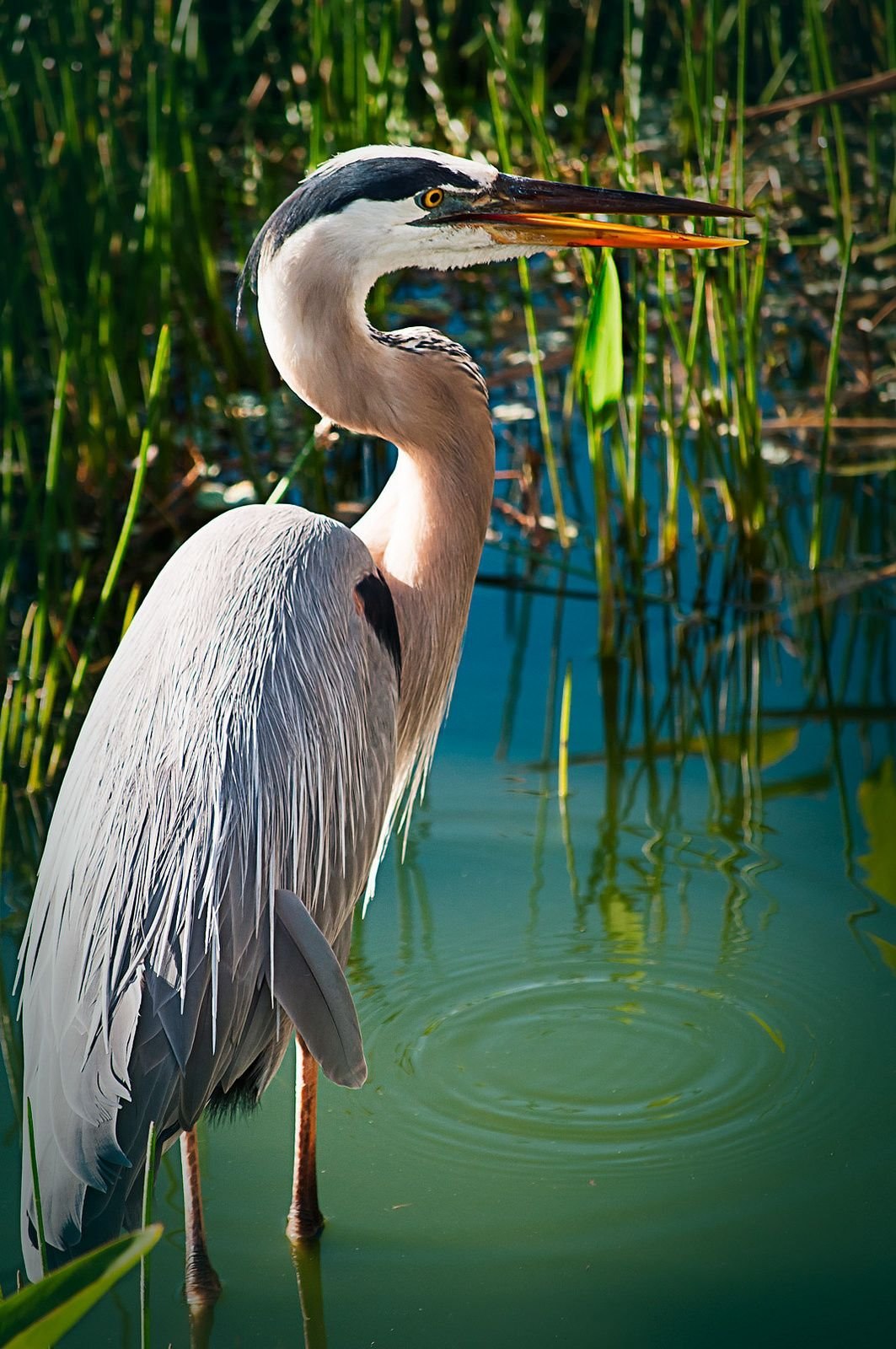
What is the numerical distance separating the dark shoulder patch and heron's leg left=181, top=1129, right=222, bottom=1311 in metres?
0.67

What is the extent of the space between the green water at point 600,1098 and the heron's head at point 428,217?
1089mm

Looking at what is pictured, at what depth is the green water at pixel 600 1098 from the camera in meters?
1.87

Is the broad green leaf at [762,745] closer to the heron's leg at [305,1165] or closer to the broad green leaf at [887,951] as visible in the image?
the broad green leaf at [887,951]

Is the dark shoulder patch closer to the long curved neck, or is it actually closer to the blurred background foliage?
the long curved neck

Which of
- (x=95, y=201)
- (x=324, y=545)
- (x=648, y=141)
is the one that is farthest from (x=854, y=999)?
(x=648, y=141)

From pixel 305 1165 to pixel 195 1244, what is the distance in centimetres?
16

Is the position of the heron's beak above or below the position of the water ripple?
above

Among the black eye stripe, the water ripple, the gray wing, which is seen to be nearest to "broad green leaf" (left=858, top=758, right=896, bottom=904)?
the water ripple

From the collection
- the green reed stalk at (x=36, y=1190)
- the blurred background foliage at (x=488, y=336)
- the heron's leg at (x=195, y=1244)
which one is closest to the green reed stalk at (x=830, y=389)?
the blurred background foliage at (x=488, y=336)

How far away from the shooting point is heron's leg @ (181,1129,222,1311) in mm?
1868

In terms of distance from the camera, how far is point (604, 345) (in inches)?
102

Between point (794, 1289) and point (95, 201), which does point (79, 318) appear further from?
point (794, 1289)

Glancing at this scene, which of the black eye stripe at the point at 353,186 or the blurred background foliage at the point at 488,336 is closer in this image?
the black eye stripe at the point at 353,186

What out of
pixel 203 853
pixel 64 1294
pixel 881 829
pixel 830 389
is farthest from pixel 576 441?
pixel 64 1294
